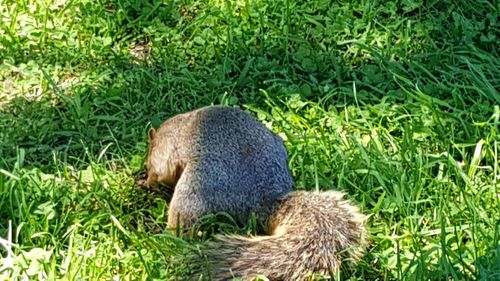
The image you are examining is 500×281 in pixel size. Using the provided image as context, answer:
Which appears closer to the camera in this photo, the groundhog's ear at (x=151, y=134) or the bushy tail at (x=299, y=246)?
the bushy tail at (x=299, y=246)

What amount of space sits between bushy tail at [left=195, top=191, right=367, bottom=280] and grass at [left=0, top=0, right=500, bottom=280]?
12 centimetres

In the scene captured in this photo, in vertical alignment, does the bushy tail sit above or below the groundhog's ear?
below

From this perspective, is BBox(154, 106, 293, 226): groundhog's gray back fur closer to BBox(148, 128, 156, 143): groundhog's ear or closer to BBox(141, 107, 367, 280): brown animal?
BBox(141, 107, 367, 280): brown animal

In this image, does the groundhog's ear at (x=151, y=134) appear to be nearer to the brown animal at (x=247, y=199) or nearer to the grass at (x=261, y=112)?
the brown animal at (x=247, y=199)

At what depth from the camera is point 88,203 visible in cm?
382

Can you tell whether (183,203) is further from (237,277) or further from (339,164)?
(339,164)

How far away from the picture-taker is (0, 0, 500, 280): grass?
11.5 feet

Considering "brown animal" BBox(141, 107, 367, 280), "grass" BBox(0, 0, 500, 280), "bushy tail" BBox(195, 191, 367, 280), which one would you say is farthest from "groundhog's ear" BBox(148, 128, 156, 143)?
"bushy tail" BBox(195, 191, 367, 280)

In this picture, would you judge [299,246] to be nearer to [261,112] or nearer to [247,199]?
[247,199]

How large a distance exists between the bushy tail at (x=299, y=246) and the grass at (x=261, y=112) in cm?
12

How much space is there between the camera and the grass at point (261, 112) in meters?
3.50

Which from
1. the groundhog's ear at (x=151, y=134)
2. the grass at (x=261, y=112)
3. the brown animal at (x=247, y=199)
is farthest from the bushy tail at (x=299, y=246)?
the groundhog's ear at (x=151, y=134)

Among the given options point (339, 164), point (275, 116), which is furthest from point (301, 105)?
point (339, 164)

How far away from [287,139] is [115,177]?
760mm
